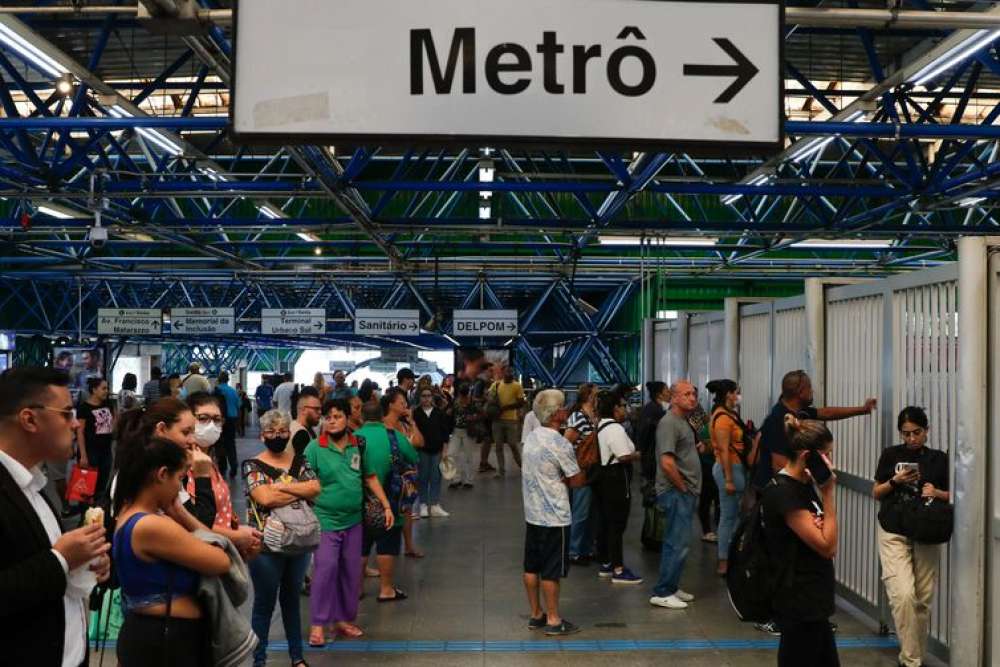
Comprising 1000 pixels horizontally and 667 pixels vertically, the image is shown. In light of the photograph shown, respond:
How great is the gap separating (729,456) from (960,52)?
12.4ft

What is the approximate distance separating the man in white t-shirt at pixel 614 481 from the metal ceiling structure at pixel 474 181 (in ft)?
8.48

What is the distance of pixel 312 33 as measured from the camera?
3410mm

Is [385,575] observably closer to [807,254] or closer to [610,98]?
[610,98]

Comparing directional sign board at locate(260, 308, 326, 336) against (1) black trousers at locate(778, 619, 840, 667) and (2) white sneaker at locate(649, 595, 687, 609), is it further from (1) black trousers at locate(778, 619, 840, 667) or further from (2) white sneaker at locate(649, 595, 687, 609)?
(1) black trousers at locate(778, 619, 840, 667)

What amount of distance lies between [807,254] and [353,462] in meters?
20.7

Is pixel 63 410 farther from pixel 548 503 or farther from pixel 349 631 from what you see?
pixel 349 631

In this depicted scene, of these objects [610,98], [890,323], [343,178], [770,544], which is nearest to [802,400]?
[890,323]

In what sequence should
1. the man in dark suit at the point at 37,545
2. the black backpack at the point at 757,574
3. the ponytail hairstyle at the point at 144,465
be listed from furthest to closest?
the black backpack at the point at 757,574, the ponytail hairstyle at the point at 144,465, the man in dark suit at the point at 37,545

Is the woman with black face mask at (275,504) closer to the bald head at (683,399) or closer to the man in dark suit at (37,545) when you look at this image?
the man in dark suit at (37,545)

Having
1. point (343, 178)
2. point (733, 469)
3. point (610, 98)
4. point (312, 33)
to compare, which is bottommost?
point (733, 469)

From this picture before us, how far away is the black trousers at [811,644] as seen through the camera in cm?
461

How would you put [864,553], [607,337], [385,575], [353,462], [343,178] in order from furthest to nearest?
1. [607,337]
2. [343,178]
3. [385,575]
4. [864,553]
5. [353,462]

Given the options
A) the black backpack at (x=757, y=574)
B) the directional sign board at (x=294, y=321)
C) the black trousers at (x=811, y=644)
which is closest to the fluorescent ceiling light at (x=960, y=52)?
the black backpack at (x=757, y=574)

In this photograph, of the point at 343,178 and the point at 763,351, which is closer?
the point at 763,351
